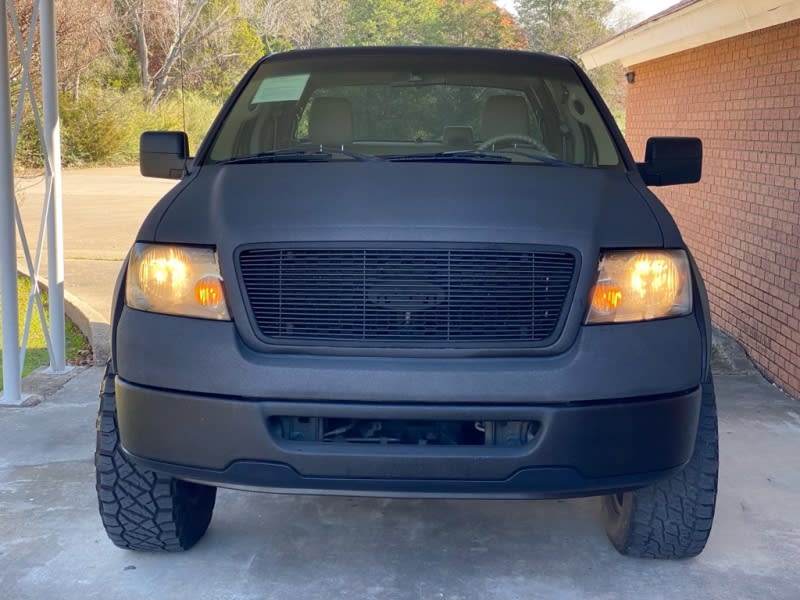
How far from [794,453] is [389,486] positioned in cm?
277

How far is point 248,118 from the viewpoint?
4508mm

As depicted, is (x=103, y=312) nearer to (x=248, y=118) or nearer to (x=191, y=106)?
(x=248, y=118)

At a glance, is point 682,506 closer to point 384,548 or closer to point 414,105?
point 384,548

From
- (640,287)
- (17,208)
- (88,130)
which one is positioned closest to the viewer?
(640,287)

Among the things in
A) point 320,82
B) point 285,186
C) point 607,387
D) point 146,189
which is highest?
point 320,82

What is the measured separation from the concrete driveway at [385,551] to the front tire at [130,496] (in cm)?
12

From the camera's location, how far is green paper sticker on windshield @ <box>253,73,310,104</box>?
4.50m

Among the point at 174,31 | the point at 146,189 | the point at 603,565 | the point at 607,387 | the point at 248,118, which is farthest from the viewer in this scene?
the point at 174,31

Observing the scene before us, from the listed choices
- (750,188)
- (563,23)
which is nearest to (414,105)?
(750,188)

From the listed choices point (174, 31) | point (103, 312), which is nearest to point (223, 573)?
point (103, 312)

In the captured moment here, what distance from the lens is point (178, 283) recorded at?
10.4 feet

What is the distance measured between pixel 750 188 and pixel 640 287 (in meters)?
4.54

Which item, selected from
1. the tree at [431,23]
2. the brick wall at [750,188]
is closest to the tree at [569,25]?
the tree at [431,23]

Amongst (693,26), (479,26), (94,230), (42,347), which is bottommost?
(94,230)
